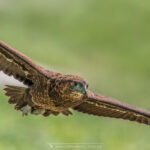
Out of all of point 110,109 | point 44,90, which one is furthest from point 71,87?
point 110,109

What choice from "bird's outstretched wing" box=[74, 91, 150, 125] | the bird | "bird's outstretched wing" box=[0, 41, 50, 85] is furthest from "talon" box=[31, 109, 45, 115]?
"bird's outstretched wing" box=[74, 91, 150, 125]

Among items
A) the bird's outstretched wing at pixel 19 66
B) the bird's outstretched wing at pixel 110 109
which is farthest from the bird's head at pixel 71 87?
the bird's outstretched wing at pixel 110 109

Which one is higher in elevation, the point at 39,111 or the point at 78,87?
the point at 78,87

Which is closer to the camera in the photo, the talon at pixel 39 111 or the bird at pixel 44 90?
the bird at pixel 44 90

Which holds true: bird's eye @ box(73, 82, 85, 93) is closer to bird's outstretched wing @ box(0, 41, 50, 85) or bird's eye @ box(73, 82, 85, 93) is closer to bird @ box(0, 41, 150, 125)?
bird @ box(0, 41, 150, 125)

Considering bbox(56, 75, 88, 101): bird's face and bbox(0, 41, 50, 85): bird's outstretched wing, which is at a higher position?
bbox(0, 41, 50, 85): bird's outstretched wing

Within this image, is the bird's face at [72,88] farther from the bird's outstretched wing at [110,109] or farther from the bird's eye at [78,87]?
the bird's outstretched wing at [110,109]

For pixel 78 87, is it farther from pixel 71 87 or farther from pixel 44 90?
pixel 44 90
